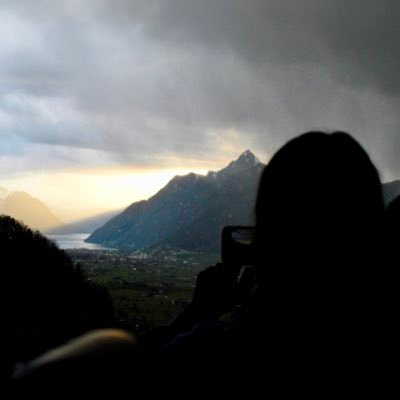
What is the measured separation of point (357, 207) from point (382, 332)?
421 mm

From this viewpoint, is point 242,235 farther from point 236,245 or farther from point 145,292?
point 145,292

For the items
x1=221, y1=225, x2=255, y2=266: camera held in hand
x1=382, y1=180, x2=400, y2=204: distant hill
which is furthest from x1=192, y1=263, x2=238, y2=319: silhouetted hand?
x1=382, y1=180, x2=400, y2=204: distant hill

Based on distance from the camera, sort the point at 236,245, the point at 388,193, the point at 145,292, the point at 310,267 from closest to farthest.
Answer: the point at 310,267, the point at 236,245, the point at 388,193, the point at 145,292

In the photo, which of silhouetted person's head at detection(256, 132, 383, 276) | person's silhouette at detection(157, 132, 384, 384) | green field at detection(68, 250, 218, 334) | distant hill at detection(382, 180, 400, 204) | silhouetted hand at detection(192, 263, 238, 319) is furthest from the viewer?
green field at detection(68, 250, 218, 334)

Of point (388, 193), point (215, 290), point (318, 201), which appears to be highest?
point (388, 193)

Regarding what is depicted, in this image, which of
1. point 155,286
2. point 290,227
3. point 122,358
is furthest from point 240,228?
point 155,286

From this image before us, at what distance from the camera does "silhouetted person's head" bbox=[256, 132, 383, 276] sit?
172cm

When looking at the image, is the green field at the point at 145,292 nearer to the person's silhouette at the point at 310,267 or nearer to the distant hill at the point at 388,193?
the distant hill at the point at 388,193

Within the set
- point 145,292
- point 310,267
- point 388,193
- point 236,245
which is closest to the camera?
point 310,267

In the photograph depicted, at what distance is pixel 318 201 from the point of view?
176 centimetres

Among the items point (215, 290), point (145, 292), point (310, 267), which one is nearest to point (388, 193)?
point (215, 290)

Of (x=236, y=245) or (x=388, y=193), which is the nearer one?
(x=236, y=245)

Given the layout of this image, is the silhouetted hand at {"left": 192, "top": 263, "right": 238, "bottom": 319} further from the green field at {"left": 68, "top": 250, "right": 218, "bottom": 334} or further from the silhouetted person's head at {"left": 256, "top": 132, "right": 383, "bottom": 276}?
the green field at {"left": 68, "top": 250, "right": 218, "bottom": 334}

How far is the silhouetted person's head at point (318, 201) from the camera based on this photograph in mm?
1719
